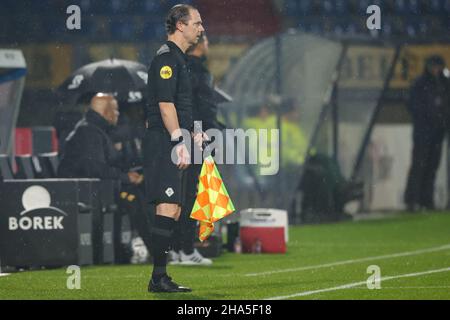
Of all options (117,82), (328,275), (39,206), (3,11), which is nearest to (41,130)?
Result: (117,82)

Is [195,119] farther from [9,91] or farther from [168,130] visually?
[9,91]

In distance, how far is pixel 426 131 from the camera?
2309cm

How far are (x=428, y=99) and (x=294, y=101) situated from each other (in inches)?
96.9

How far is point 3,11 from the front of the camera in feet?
92.0

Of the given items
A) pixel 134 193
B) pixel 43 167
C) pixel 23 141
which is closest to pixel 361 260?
pixel 134 193

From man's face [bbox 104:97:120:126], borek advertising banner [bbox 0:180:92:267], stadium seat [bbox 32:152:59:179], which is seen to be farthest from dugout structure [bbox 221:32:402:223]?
borek advertising banner [bbox 0:180:92:267]

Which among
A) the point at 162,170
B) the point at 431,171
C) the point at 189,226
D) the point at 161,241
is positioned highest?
the point at 162,170

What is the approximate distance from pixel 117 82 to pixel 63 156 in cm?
118

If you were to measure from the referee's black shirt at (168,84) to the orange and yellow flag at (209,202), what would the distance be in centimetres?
58

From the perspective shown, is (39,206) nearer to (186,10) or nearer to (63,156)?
(63,156)

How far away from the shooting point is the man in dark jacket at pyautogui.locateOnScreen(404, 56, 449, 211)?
22953mm

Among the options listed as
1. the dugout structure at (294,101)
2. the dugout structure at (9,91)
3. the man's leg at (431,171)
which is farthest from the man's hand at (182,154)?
the man's leg at (431,171)

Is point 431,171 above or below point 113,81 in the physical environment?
below

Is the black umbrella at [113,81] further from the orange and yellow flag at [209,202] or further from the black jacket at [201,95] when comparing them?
the orange and yellow flag at [209,202]
